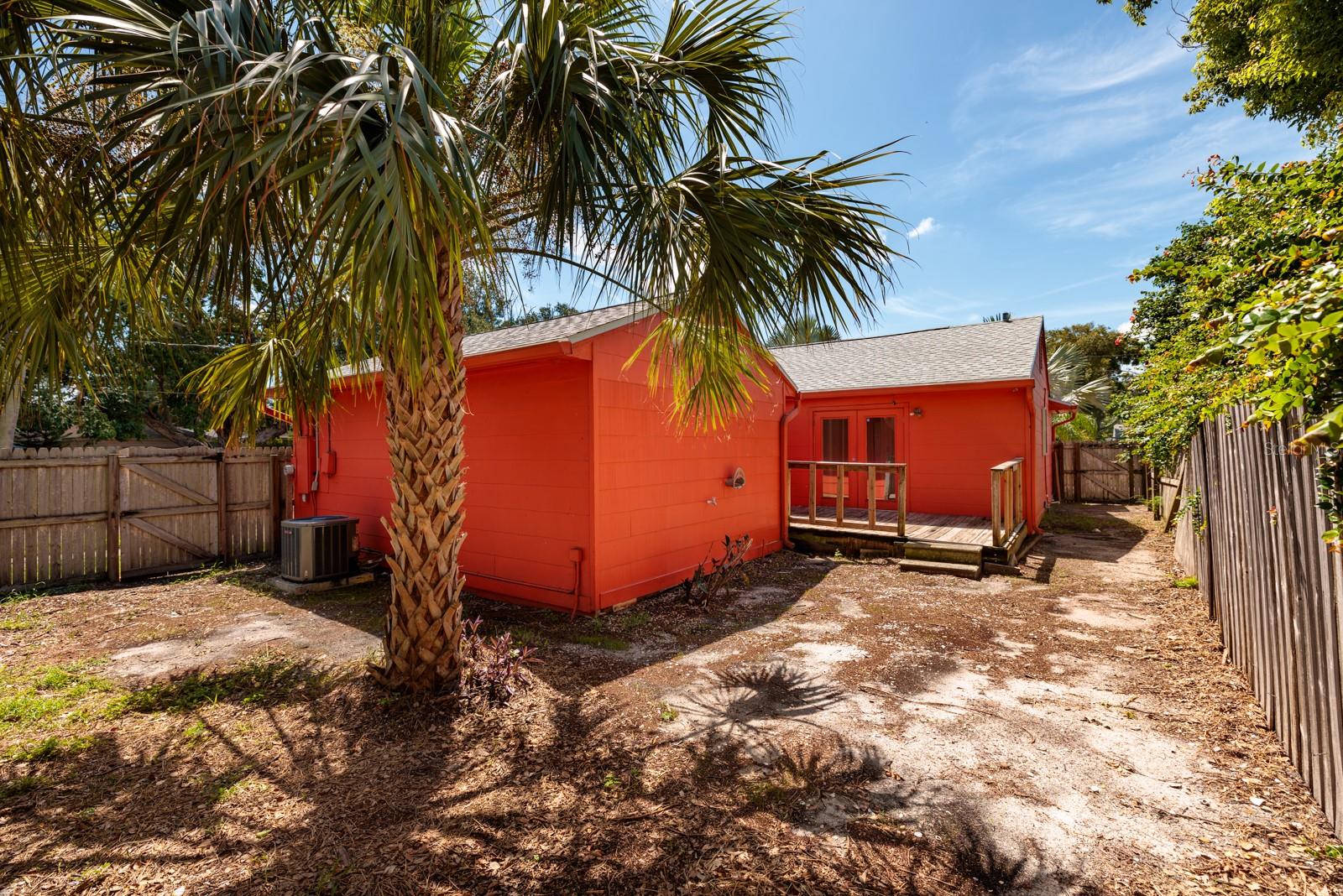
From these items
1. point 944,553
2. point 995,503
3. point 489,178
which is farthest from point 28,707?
point 995,503

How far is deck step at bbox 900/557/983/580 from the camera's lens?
756cm

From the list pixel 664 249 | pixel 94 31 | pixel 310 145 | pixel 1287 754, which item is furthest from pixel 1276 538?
pixel 94 31

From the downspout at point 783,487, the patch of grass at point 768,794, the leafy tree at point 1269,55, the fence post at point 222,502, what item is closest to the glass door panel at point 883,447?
the downspout at point 783,487

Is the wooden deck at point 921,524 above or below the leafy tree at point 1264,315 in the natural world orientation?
below

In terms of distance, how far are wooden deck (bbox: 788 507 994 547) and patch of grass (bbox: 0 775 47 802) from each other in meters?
8.71

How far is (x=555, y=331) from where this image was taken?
6621 mm

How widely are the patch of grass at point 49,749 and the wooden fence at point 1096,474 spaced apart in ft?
66.4

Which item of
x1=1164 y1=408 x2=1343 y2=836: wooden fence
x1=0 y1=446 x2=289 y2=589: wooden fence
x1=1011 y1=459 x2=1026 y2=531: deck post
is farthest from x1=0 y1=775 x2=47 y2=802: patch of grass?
x1=1011 y1=459 x2=1026 y2=531: deck post

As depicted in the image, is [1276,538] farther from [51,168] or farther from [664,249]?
[51,168]

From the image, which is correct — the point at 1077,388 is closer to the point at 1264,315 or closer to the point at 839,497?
the point at 839,497

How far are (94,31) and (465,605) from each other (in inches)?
212

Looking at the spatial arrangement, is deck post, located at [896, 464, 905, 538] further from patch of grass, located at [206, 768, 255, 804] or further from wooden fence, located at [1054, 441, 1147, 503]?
wooden fence, located at [1054, 441, 1147, 503]

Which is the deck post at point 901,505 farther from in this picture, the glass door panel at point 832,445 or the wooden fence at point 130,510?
the wooden fence at point 130,510

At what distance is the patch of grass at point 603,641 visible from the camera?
197 inches
